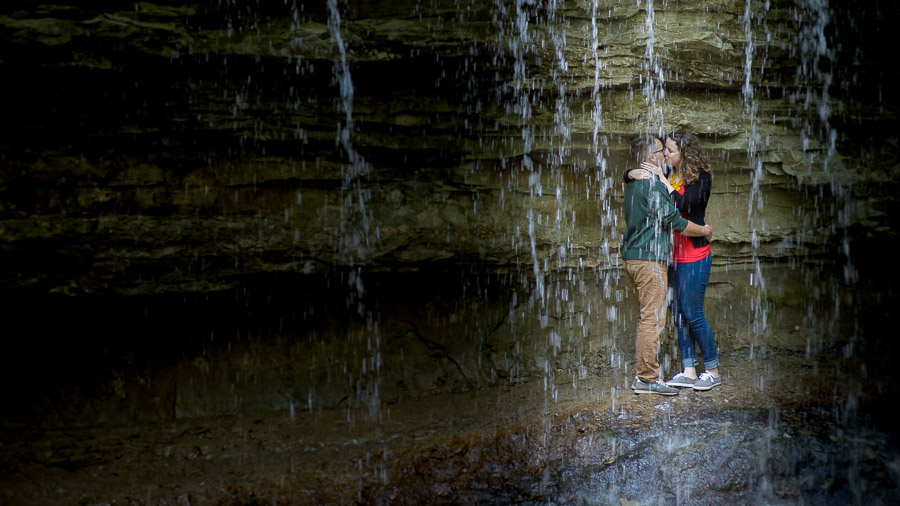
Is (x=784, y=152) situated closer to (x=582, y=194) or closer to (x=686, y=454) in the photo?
(x=582, y=194)

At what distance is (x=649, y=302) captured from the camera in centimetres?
502

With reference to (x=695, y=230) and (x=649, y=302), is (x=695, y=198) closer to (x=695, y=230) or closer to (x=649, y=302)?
(x=695, y=230)

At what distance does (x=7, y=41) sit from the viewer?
14.8 feet

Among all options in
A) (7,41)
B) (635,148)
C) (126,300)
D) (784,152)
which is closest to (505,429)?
(635,148)

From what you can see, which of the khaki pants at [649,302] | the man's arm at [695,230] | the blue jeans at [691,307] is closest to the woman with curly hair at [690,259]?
the blue jeans at [691,307]

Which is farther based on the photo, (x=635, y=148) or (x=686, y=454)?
(x=635, y=148)

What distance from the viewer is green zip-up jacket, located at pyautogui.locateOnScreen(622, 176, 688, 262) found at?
4875 mm

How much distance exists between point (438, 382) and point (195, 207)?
2788 millimetres

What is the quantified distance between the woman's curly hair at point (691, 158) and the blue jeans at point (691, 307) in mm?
700

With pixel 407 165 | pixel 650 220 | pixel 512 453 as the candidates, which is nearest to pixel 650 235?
pixel 650 220

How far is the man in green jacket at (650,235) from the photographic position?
4887 mm

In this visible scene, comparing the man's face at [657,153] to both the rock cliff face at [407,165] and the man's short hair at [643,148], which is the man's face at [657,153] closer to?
the man's short hair at [643,148]

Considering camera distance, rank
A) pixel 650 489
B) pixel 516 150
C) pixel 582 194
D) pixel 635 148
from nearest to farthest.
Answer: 1. pixel 650 489
2. pixel 635 148
3. pixel 516 150
4. pixel 582 194

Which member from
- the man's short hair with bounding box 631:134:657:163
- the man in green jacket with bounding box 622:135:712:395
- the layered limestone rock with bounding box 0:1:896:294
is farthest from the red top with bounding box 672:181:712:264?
the layered limestone rock with bounding box 0:1:896:294
